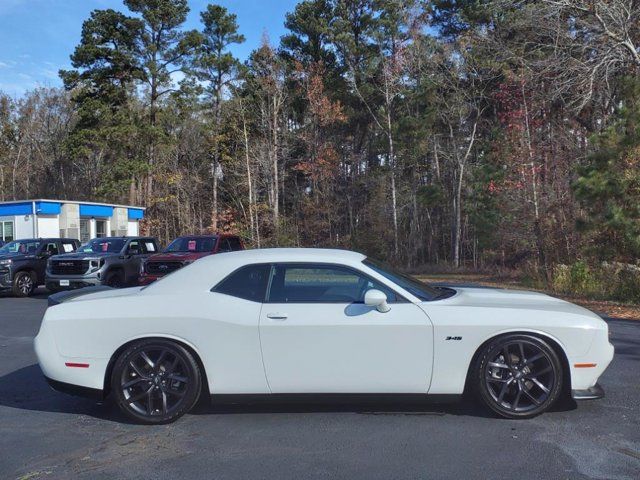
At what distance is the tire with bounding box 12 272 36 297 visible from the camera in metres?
16.8

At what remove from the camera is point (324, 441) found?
4.61 m

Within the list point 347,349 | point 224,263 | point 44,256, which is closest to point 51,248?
point 44,256

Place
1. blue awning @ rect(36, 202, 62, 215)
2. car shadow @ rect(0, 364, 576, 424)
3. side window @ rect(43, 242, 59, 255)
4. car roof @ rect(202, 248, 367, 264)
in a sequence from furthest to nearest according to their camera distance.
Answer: blue awning @ rect(36, 202, 62, 215)
side window @ rect(43, 242, 59, 255)
car roof @ rect(202, 248, 367, 264)
car shadow @ rect(0, 364, 576, 424)

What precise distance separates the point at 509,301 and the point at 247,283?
93.6 inches

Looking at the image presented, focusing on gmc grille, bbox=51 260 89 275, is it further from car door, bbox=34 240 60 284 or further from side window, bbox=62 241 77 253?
side window, bbox=62 241 77 253

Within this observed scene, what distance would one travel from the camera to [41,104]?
51.8m

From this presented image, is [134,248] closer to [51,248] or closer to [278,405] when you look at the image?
[51,248]

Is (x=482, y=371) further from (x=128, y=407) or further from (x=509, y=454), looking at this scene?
(x=128, y=407)

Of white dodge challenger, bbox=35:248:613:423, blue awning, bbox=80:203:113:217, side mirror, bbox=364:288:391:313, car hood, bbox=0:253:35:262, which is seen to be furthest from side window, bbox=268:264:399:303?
blue awning, bbox=80:203:113:217

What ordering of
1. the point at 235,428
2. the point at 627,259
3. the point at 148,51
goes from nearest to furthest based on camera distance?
the point at 235,428
the point at 627,259
the point at 148,51

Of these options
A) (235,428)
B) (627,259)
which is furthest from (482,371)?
(627,259)

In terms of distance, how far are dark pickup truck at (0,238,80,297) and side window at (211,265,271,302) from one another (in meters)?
14.0

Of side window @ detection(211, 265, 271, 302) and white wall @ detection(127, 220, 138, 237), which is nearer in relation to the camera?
side window @ detection(211, 265, 271, 302)

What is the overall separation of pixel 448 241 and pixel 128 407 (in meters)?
32.9
